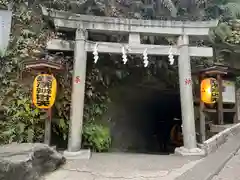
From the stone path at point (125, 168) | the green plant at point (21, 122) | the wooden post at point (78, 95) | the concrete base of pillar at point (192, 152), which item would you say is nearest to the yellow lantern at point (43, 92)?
the green plant at point (21, 122)

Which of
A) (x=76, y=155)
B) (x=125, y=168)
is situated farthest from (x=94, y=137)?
(x=125, y=168)

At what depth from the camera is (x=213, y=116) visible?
1086 centimetres

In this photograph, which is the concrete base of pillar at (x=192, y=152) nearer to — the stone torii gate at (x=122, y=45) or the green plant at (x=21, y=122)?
the stone torii gate at (x=122, y=45)

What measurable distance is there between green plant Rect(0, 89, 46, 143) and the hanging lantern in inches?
203

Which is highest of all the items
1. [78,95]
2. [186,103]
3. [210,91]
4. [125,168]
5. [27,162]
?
[210,91]

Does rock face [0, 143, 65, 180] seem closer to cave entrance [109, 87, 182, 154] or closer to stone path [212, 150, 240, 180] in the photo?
stone path [212, 150, 240, 180]

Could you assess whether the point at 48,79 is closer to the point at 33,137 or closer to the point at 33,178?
the point at 33,137

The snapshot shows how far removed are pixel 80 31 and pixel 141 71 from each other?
10.9ft

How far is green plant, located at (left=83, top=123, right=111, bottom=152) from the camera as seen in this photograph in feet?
25.9

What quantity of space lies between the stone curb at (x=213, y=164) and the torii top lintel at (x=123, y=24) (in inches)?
137

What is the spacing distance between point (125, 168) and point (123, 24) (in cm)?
415

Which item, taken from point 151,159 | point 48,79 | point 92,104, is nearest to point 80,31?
point 48,79

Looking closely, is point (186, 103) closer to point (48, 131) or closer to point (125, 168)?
point (125, 168)

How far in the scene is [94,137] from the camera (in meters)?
7.99
